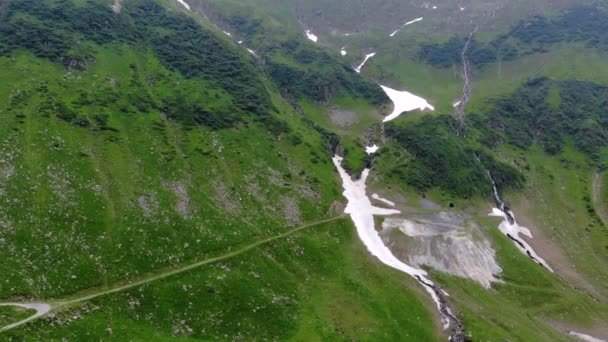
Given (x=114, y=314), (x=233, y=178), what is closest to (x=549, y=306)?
(x=233, y=178)

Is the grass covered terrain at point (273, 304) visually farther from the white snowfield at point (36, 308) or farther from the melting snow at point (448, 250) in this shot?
the melting snow at point (448, 250)

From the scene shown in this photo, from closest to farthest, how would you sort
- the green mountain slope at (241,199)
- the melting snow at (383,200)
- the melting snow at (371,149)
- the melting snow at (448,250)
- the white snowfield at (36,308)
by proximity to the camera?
the white snowfield at (36,308)
the green mountain slope at (241,199)
the melting snow at (448,250)
the melting snow at (383,200)
the melting snow at (371,149)

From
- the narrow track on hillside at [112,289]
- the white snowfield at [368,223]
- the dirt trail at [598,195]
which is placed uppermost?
the dirt trail at [598,195]

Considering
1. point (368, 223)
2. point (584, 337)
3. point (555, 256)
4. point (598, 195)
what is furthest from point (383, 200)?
point (598, 195)

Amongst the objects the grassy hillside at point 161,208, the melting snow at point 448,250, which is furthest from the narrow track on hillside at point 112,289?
the melting snow at point 448,250

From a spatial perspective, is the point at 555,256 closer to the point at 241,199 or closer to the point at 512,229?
the point at 512,229

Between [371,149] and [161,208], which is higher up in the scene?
[371,149]
